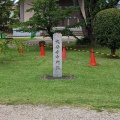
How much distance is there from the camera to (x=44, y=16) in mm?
17281

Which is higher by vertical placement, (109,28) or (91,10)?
(91,10)

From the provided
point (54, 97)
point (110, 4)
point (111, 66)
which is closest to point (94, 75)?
point (111, 66)

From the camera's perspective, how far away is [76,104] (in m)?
6.64

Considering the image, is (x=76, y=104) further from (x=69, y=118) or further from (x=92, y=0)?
(x=92, y=0)

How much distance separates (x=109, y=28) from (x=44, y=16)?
4770mm

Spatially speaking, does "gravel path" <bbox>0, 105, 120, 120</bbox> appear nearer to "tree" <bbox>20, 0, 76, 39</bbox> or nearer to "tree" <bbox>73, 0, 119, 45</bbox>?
"tree" <bbox>20, 0, 76, 39</bbox>

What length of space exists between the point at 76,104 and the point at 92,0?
13.8m

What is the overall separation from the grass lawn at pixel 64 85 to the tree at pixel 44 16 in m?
4.74

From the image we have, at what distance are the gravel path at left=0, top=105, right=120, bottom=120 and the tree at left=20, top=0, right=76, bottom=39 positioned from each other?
11.1 m

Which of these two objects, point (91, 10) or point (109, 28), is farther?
point (91, 10)

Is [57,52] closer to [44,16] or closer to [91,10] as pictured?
[44,16]

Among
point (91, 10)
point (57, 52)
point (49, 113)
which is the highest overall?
point (91, 10)

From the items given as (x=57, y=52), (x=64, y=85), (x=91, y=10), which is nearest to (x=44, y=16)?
(x=91, y=10)

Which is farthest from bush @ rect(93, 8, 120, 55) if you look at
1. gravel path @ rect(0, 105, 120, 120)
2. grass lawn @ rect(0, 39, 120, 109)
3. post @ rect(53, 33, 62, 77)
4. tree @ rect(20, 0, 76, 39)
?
gravel path @ rect(0, 105, 120, 120)
